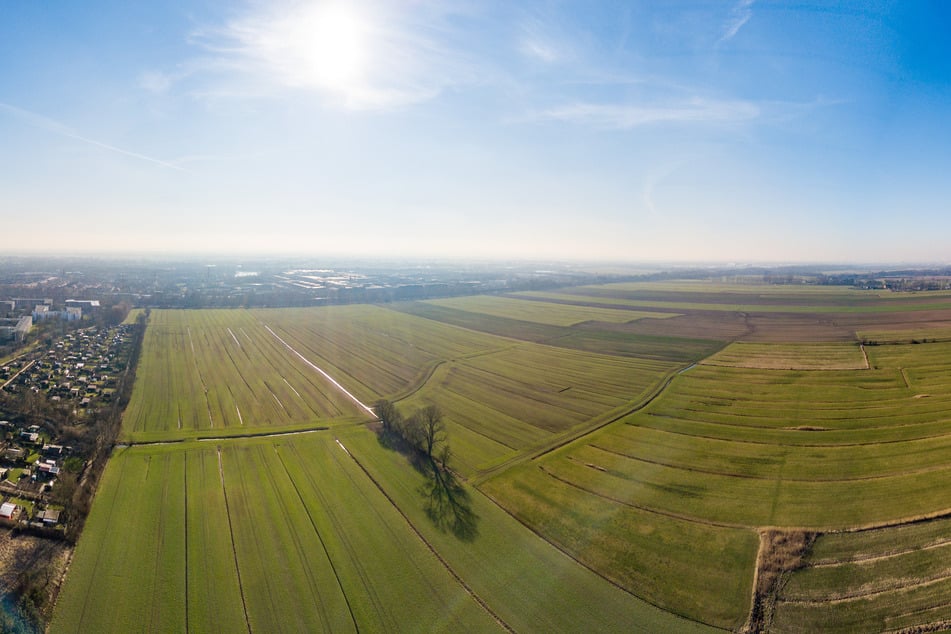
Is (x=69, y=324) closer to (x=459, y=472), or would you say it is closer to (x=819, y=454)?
(x=459, y=472)

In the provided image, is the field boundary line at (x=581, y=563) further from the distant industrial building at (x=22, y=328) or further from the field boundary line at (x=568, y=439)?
the distant industrial building at (x=22, y=328)

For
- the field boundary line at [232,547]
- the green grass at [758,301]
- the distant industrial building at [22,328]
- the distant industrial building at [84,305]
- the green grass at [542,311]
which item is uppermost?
the green grass at [758,301]

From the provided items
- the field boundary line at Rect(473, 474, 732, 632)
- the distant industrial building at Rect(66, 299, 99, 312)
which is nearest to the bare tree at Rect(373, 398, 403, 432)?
the field boundary line at Rect(473, 474, 732, 632)

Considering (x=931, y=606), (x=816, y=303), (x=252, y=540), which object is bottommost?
(x=252, y=540)

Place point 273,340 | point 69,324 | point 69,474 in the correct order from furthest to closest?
point 69,324
point 273,340
point 69,474

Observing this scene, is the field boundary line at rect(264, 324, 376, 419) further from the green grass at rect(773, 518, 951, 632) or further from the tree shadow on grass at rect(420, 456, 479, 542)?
the green grass at rect(773, 518, 951, 632)

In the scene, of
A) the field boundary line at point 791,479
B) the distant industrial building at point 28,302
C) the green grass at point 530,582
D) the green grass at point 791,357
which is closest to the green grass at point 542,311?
the green grass at point 791,357

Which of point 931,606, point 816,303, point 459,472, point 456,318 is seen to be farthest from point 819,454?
point 816,303
